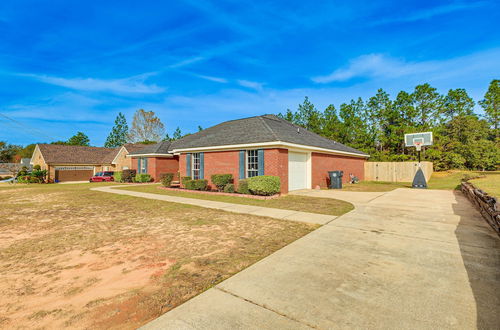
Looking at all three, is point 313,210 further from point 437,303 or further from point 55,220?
point 55,220

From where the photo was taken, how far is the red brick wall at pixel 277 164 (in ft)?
41.7

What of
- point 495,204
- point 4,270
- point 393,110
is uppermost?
point 393,110

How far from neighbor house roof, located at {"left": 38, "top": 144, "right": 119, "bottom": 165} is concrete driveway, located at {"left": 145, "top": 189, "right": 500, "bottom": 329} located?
38.7 meters

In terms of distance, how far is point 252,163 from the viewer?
14.0 metres

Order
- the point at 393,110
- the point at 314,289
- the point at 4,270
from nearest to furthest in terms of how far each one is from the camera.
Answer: the point at 314,289, the point at 4,270, the point at 393,110

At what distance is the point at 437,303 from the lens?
2.81m

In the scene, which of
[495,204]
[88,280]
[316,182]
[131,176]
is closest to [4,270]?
[88,280]

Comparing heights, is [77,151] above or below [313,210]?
above

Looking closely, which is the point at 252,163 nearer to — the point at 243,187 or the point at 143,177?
the point at 243,187

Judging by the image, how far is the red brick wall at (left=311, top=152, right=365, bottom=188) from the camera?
53.9 ft

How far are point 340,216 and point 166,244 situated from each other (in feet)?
17.5

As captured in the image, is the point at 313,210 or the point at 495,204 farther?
the point at 313,210

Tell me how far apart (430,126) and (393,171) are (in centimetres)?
→ 1293

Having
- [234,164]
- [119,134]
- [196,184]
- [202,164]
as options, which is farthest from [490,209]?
[119,134]
